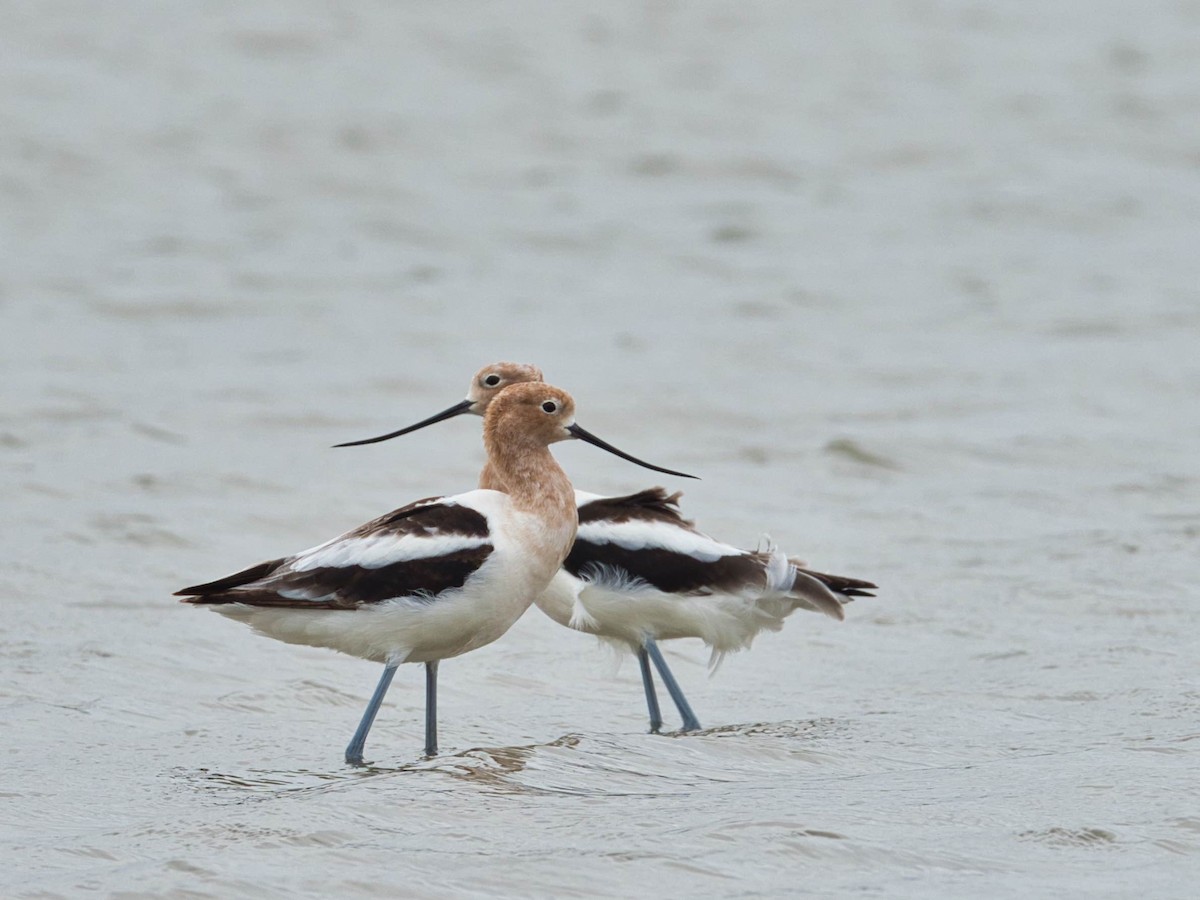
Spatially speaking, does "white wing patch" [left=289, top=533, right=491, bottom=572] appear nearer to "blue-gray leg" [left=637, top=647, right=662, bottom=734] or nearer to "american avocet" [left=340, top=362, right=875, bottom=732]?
"american avocet" [left=340, top=362, right=875, bottom=732]

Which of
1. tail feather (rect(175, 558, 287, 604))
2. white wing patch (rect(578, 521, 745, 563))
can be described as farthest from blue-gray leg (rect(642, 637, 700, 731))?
tail feather (rect(175, 558, 287, 604))

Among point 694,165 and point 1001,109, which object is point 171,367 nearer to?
point 694,165

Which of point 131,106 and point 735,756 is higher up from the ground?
point 131,106

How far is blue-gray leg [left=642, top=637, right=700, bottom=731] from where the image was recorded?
8367mm

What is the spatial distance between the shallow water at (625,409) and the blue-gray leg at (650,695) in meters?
0.34

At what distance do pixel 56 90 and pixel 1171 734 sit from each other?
18833 millimetres

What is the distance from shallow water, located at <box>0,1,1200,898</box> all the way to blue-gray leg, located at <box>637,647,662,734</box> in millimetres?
342

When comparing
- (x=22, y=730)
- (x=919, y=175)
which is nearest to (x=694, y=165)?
(x=919, y=175)

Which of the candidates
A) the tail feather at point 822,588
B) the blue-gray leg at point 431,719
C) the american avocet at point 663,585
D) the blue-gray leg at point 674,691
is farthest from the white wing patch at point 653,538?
the blue-gray leg at point 431,719

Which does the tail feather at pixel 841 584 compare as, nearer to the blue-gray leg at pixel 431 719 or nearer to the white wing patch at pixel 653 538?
the white wing patch at pixel 653 538

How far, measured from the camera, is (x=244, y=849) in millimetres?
6148

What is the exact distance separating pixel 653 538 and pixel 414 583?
135cm

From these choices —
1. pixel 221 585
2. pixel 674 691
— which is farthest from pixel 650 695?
pixel 221 585

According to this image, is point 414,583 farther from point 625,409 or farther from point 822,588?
point 625,409
